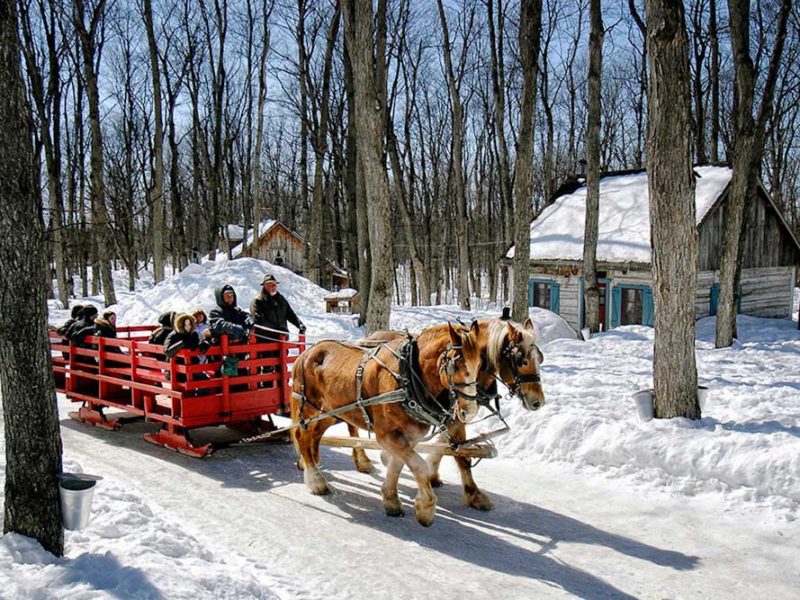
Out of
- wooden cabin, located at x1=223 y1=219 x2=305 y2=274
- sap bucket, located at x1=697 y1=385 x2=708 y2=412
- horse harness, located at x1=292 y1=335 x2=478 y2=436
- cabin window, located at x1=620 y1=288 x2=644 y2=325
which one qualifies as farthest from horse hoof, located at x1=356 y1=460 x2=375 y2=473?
wooden cabin, located at x1=223 y1=219 x2=305 y2=274

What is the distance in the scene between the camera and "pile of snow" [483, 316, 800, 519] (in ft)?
20.2

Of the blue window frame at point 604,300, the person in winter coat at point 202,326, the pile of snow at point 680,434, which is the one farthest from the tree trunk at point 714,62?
the person in winter coat at point 202,326

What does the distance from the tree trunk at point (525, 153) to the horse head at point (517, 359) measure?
8433 millimetres

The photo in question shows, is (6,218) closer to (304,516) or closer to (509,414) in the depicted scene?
(304,516)

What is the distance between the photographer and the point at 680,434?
23.1ft

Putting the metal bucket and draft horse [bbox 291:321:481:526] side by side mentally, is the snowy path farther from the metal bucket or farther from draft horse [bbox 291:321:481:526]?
the metal bucket

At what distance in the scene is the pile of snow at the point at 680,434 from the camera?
617 centimetres

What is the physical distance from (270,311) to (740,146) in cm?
994

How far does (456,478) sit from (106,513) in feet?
11.4

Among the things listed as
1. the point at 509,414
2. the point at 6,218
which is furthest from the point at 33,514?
the point at 509,414

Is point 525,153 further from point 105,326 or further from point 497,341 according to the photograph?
point 497,341

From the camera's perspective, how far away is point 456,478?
23.4 feet

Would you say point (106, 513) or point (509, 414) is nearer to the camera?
point (106, 513)

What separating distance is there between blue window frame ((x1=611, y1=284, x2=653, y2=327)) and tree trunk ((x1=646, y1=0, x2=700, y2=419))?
12.2 metres
